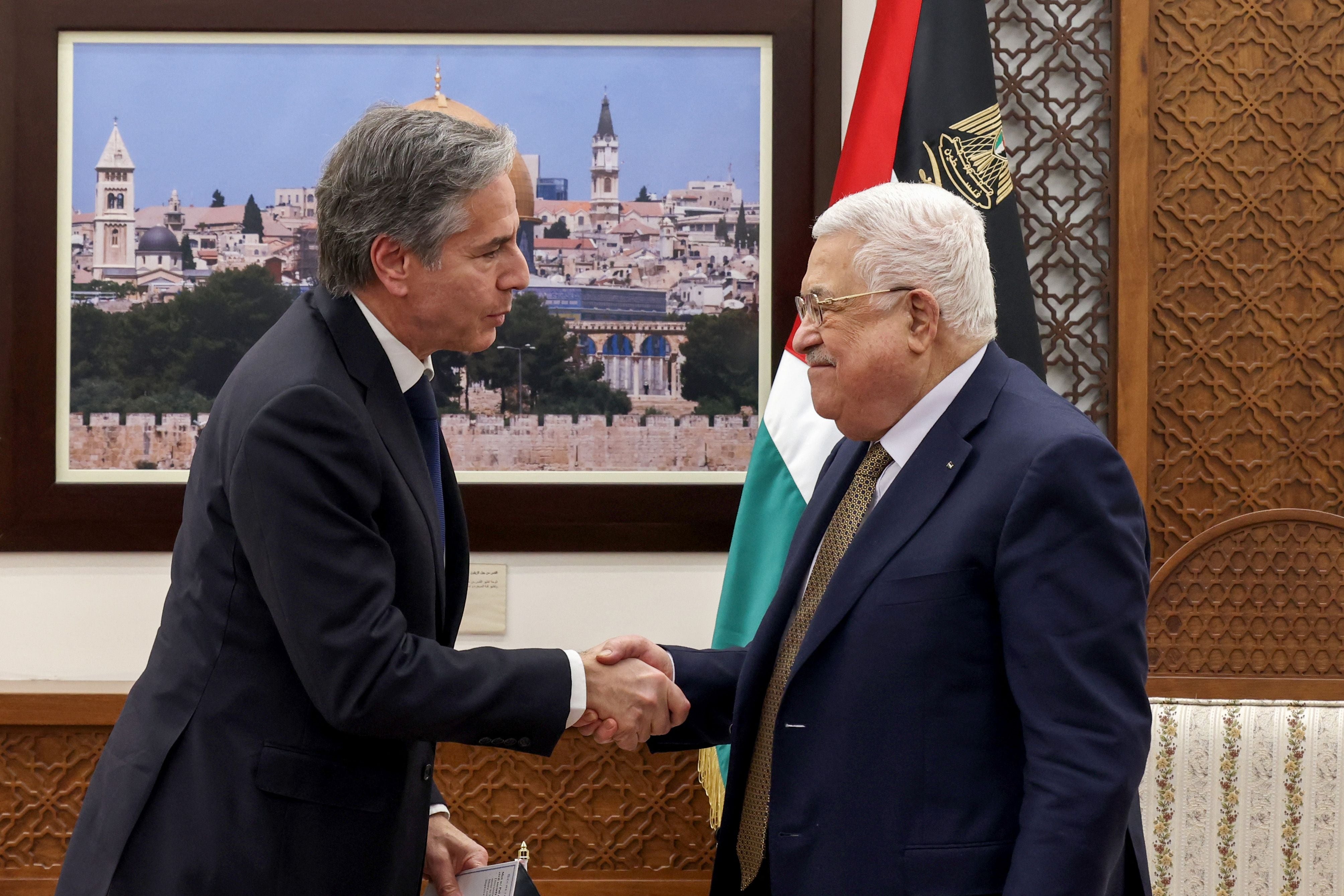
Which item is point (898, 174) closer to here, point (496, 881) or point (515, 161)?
point (515, 161)

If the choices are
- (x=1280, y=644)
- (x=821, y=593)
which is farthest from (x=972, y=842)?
(x=1280, y=644)

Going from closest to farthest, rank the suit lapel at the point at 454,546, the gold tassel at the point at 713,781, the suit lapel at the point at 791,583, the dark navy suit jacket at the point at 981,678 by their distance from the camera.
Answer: the dark navy suit jacket at the point at 981,678, the suit lapel at the point at 791,583, the suit lapel at the point at 454,546, the gold tassel at the point at 713,781

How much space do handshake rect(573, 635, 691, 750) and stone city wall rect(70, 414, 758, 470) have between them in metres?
1.13

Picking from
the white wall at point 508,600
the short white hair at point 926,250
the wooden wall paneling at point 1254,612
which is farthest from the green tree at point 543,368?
the wooden wall paneling at point 1254,612

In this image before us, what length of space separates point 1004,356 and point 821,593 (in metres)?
0.42

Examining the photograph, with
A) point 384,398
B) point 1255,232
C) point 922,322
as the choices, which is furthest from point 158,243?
point 1255,232

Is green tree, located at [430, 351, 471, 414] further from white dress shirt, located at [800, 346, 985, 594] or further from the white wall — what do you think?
white dress shirt, located at [800, 346, 985, 594]

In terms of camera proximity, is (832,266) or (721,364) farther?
(721,364)

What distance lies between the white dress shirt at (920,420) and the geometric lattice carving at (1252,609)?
156cm

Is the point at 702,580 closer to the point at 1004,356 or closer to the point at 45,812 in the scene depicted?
the point at 1004,356

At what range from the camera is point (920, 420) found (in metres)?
1.47

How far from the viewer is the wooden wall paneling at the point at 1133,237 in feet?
8.78

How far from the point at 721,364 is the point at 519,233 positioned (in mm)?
654

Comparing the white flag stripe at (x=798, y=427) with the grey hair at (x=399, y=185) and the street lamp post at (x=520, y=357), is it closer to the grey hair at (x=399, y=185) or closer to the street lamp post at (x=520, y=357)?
the street lamp post at (x=520, y=357)
